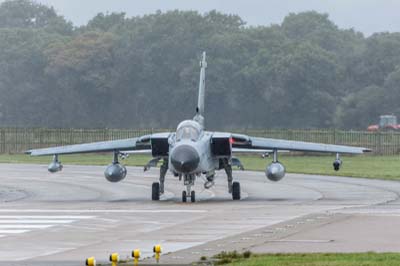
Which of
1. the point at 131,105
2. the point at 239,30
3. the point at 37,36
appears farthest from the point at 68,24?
the point at 131,105

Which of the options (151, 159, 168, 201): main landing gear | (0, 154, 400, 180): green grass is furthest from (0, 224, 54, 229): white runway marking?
(0, 154, 400, 180): green grass

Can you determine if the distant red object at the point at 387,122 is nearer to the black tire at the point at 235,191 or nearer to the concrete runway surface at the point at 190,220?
the concrete runway surface at the point at 190,220

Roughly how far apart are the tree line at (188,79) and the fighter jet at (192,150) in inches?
1873

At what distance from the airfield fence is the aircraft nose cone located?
37793 mm

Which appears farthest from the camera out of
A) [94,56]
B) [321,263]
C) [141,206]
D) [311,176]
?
[94,56]

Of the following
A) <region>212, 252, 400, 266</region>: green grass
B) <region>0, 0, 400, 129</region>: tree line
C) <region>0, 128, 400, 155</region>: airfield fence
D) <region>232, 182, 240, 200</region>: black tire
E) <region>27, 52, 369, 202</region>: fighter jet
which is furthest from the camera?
<region>0, 0, 400, 129</region>: tree line

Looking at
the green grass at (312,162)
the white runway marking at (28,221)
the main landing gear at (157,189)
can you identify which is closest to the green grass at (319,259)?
the white runway marking at (28,221)

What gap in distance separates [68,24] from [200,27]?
102ft

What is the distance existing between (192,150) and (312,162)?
30.1 m

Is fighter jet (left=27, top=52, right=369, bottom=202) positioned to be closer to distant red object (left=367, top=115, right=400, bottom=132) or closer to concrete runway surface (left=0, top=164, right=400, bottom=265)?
concrete runway surface (left=0, top=164, right=400, bottom=265)

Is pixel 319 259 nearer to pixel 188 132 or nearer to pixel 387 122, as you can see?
pixel 188 132

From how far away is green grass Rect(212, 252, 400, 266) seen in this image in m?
19.5

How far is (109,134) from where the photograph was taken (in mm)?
76562

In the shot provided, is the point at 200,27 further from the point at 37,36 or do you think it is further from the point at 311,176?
the point at 311,176
